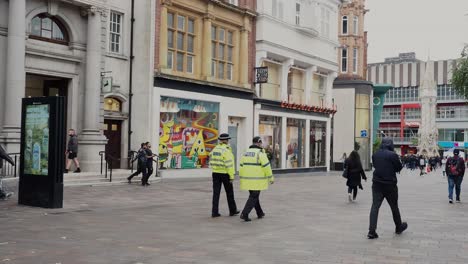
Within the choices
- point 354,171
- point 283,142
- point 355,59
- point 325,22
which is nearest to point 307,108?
point 283,142

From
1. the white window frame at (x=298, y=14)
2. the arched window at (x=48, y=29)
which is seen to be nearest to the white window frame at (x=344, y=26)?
the white window frame at (x=298, y=14)

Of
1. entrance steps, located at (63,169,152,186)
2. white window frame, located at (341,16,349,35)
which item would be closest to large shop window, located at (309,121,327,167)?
white window frame, located at (341,16,349,35)

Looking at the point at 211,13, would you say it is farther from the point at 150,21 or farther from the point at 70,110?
the point at 70,110

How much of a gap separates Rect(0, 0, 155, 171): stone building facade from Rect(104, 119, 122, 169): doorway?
4 centimetres

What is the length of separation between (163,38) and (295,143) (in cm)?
1407

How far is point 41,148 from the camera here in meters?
13.1

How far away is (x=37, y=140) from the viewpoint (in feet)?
43.3

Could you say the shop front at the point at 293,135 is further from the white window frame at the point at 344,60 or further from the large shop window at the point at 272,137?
the white window frame at the point at 344,60

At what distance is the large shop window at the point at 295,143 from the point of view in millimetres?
35031

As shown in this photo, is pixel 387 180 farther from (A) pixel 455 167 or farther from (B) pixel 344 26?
(B) pixel 344 26

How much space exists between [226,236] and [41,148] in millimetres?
5674

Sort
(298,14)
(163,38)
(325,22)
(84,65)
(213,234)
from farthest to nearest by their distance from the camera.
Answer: (325,22) < (298,14) < (163,38) < (84,65) < (213,234)

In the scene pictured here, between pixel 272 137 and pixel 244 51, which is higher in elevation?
pixel 244 51

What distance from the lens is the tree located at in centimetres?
2136
